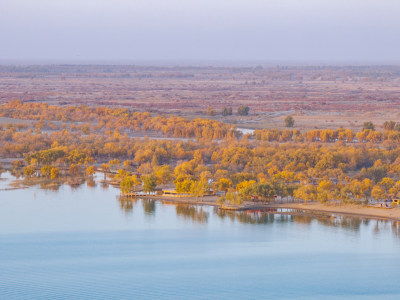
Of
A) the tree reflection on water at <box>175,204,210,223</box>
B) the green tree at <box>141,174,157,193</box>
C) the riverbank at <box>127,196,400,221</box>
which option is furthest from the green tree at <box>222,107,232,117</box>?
the tree reflection on water at <box>175,204,210,223</box>

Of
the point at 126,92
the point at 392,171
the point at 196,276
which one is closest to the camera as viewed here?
the point at 196,276

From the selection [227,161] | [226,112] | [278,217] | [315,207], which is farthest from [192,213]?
[226,112]

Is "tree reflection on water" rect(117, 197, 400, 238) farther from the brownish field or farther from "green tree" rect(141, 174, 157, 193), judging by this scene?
the brownish field

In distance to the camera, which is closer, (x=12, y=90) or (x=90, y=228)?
(x=90, y=228)

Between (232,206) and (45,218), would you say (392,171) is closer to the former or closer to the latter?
(232,206)

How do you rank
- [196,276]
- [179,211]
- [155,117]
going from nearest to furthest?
[196,276], [179,211], [155,117]

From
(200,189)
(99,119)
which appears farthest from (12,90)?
(200,189)

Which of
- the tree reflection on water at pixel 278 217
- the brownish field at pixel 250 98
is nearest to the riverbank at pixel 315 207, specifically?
the tree reflection on water at pixel 278 217
